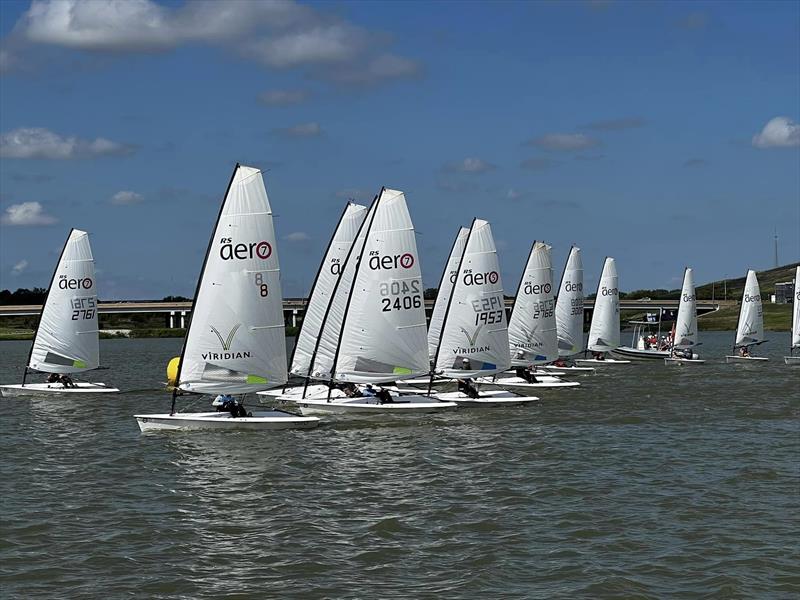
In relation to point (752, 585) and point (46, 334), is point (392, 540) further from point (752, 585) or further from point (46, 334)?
point (46, 334)

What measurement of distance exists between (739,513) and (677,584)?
19.3 feet

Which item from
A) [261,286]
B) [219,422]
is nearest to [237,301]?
[261,286]

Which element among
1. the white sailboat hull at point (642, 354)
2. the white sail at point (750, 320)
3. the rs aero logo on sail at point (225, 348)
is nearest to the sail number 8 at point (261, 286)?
the rs aero logo on sail at point (225, 348)

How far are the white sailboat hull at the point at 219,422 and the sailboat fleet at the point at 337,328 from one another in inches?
2.2

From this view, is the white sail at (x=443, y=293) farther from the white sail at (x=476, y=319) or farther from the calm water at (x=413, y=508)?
the calm water at (x=413, y=508)

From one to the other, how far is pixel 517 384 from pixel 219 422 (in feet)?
71.0

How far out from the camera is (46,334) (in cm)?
5100

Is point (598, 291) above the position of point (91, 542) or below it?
above

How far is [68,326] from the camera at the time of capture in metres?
51.3

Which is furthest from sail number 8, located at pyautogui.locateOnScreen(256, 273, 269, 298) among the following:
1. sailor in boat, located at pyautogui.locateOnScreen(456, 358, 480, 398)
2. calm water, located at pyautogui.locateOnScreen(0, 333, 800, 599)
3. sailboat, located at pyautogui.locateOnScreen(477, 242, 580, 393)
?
sailboat, located at pyautogui.locateOnScreen(477, 242, 580, 393)

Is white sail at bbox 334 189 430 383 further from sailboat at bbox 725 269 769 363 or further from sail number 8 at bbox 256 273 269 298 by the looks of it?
sailboat at bbox 725 269 769 363

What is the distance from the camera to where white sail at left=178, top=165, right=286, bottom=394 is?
3522 centimetres

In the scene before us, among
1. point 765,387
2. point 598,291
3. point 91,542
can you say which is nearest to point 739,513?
point 91,542

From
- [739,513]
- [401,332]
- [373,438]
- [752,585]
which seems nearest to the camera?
[752,585]
